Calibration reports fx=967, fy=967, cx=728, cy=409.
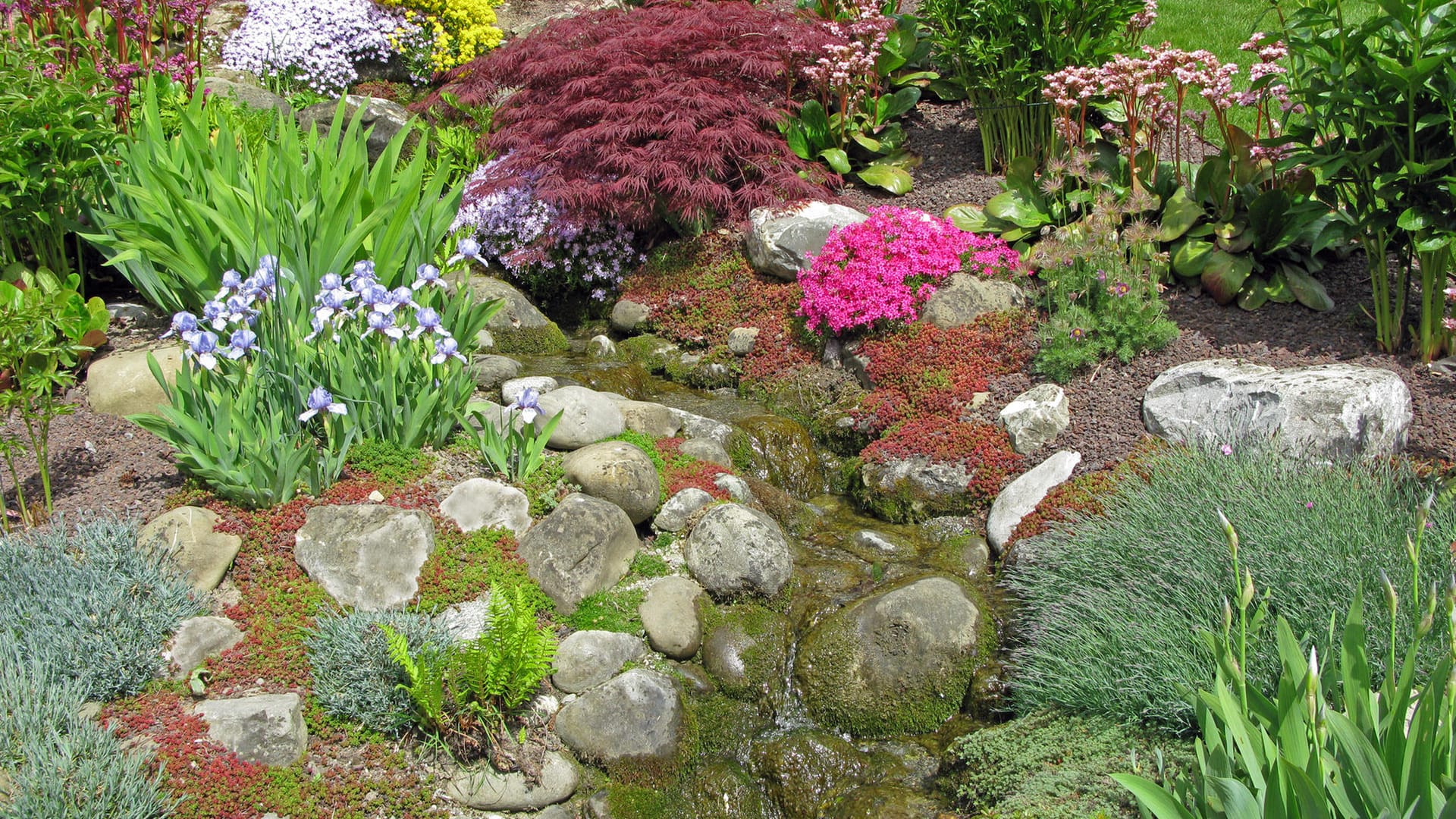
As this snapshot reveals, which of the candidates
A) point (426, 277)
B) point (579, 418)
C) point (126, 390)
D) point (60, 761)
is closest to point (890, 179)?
point (579, 418)

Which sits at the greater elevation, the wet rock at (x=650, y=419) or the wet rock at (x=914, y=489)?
the wet rock at (x=650, y=419)

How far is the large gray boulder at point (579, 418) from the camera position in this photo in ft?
17.4

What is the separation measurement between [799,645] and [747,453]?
1741 mm

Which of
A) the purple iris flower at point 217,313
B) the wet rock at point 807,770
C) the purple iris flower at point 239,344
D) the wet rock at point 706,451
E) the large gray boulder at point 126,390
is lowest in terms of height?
the wet rock at point 807,770

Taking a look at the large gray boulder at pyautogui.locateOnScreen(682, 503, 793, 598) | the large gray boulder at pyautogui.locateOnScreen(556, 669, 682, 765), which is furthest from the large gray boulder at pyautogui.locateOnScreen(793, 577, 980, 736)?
the large gray boulder at pyautogui.locateOnScreen(556, 669, 682, 765)

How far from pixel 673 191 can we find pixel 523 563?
4.05 metres

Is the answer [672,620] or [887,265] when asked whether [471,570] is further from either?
[887,265]

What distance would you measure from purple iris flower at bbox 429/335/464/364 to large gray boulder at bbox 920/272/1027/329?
3360mm

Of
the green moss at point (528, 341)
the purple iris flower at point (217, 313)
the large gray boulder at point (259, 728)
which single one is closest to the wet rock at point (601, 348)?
the green moss at point (528, 341)

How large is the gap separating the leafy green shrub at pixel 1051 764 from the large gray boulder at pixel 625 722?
118 cm

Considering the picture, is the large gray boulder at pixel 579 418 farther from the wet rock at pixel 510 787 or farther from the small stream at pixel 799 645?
the wet rock at pixel 510 787

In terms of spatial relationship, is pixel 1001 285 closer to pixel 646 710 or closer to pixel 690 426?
pixel 690 426

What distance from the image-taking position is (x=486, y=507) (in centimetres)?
457

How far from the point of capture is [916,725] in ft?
13.9
